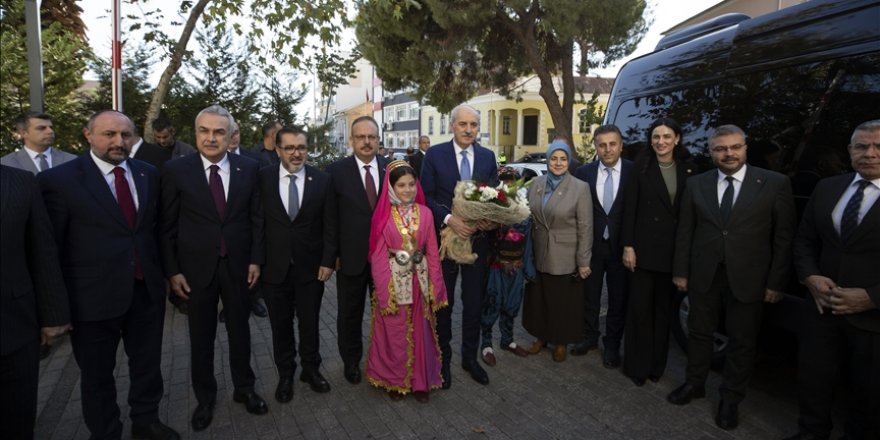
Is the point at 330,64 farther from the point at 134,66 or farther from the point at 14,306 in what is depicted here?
the point at 14,306

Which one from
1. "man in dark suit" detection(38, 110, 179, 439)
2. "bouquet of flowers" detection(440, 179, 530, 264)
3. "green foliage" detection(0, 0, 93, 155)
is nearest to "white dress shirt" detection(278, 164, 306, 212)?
"man in dark suit" detection(38, 110, 179, 439)

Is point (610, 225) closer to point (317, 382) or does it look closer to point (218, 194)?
point (317, 382)

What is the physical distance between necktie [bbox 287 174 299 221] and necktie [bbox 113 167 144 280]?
3.28 ft

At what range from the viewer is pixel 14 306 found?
2.31 m

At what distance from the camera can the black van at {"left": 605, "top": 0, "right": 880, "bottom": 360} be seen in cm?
315

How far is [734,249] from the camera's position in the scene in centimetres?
342

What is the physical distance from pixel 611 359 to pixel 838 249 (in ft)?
6.81

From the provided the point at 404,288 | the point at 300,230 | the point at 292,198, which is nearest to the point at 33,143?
the point at 292,198

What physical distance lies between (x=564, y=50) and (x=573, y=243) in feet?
42.3

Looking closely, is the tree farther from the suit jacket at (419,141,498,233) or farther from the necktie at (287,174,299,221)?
the necktie at (287,174,299,221)

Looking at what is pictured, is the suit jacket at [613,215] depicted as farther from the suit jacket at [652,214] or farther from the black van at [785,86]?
the black van at [785,86]

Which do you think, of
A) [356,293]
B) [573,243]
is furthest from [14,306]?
[573,243]

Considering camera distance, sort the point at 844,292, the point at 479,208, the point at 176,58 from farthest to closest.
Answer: the point at 176,58 → the point at 479,208 → the point at 844,292

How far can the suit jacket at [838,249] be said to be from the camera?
2.74m
